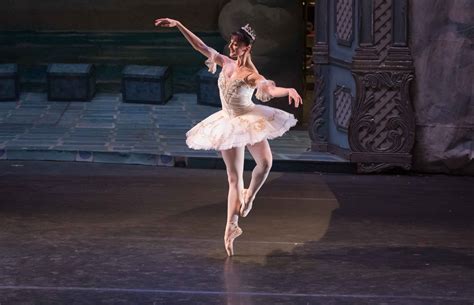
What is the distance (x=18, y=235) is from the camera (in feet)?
38.7

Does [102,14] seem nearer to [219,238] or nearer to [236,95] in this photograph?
[219,238]

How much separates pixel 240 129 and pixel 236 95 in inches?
12.9

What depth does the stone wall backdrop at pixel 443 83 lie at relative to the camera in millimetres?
14703

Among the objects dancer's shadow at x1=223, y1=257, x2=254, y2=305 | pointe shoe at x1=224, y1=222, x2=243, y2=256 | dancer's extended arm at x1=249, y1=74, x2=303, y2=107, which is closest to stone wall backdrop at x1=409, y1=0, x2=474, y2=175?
dancer's extended arm at x1=249, y1=74, x2=303, y2=107

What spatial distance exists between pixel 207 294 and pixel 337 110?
6.24 m

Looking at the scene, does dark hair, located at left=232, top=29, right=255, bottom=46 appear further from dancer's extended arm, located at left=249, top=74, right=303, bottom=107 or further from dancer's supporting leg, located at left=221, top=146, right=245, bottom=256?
dancer's supporting leg, located at left=221, top=146, right=245, bottom=256

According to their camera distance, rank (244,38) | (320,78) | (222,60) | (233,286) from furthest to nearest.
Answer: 1. (320,78)
2. (222,60)
3. (244,38)
4. (233,286)

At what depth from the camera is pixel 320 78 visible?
15891mm

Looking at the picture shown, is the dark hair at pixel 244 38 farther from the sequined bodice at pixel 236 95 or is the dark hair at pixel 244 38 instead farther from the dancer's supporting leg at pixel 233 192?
the dancer's supporting leg at pixel 233 192

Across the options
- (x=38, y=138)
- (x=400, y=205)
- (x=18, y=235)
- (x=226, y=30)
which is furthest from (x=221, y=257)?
(x=226, y=30)

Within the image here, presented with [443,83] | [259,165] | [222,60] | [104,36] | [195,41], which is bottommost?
[104,36]

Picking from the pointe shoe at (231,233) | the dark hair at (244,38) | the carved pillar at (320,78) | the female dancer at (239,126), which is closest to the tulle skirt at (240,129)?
the female dancer at (239,126)

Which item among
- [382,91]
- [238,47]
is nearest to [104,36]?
[382,91]

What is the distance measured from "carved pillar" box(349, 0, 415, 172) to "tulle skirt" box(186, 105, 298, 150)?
4.01 metres
